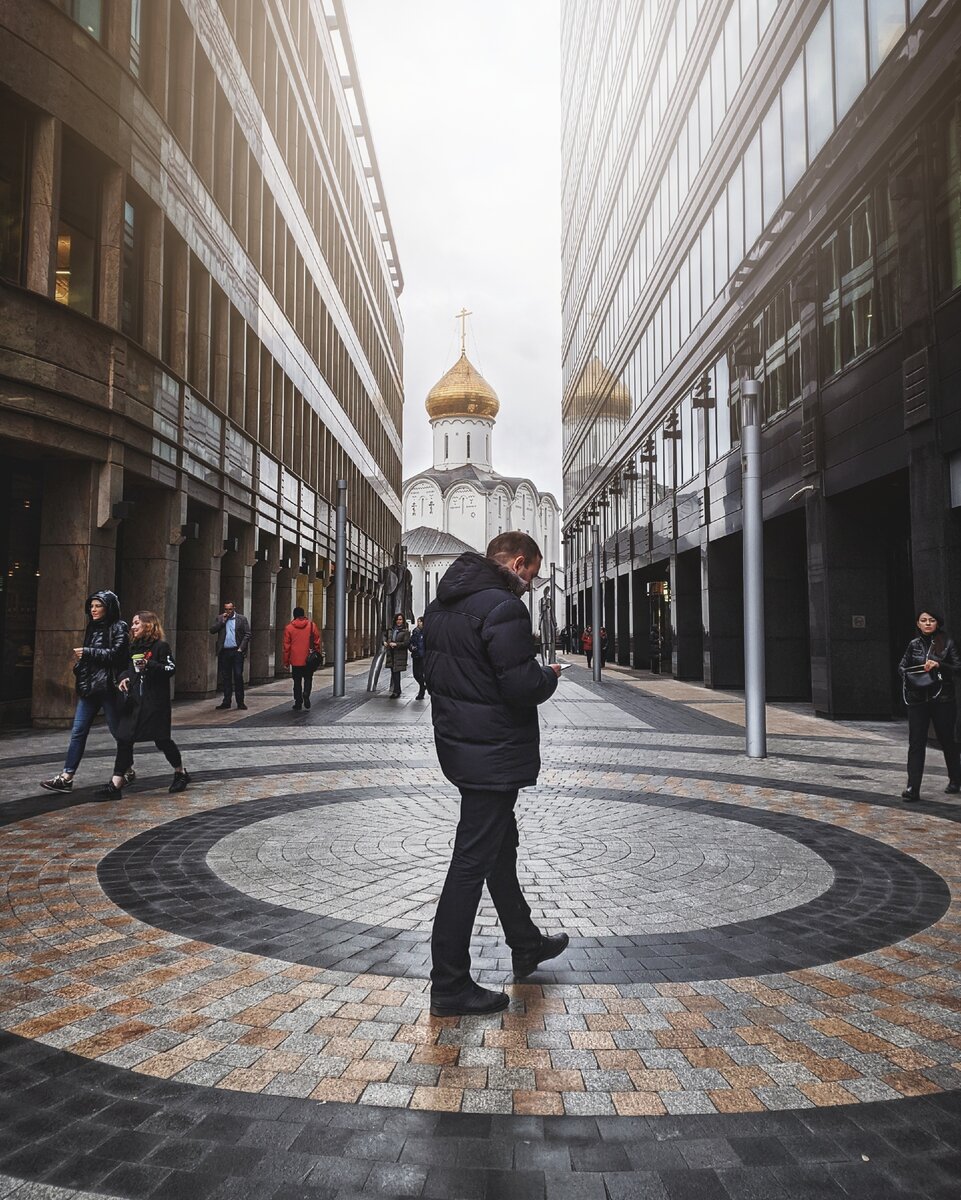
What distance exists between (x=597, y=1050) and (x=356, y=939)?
1611 millimetres

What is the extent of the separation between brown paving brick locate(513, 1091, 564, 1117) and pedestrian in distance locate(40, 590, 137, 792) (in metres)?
6.31

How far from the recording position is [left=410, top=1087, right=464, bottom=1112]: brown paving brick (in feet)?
9.62

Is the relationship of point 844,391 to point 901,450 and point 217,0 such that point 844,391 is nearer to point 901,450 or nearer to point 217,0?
point 901,450

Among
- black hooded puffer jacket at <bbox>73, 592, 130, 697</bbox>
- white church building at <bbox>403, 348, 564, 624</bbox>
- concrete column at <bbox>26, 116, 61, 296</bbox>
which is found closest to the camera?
black hooded puffer jacket at <bbox>73, 592, 130, 697</bbox>

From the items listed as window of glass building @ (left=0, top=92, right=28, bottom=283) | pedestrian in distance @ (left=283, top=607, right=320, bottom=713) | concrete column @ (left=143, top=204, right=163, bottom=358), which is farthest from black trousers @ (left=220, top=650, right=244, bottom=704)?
window of glass building @ (left=0, top=92, right=28, bottom=283)

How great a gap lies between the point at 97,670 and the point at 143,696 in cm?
48

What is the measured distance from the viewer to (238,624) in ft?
54.9

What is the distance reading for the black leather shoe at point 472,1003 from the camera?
3.63 metres

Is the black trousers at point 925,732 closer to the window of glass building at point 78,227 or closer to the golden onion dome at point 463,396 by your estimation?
the window of glass building at point 78,227

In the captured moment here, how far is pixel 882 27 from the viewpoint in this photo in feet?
45.4

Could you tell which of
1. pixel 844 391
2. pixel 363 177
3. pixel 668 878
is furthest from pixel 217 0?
pixel 363 177

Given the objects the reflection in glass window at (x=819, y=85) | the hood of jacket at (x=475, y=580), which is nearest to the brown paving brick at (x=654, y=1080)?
the hood of jacket at (x=475, y=580)

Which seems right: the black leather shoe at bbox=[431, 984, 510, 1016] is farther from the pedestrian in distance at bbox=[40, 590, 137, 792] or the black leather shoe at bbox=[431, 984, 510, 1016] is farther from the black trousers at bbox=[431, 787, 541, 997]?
the pedestrian in distance at bbox=[40, 590, 137, 792]

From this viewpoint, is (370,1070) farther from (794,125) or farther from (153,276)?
(794,125)
